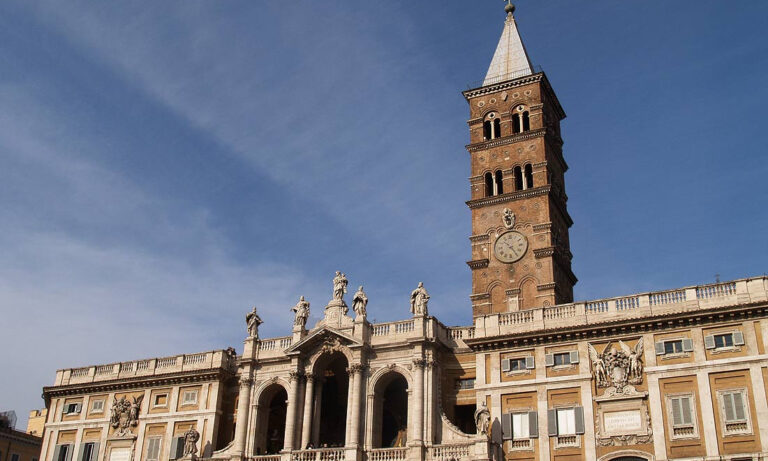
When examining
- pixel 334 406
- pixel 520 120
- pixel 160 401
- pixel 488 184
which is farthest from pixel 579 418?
pixel 160 401

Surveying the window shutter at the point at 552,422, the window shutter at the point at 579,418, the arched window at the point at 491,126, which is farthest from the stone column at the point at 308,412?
the arched window at the point at 491,126

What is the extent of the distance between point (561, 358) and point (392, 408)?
13.2 meters

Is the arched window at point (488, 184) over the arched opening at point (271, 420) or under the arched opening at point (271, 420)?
over

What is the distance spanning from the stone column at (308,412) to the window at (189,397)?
31.6ft

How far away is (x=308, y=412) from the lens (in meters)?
52.4

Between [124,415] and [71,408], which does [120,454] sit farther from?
[71,408]

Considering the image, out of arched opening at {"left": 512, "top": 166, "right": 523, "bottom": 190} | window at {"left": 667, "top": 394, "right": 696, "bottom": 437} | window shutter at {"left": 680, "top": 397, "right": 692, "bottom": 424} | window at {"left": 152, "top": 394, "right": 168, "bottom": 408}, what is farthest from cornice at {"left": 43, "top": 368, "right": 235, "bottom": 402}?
window shutter at {"left": 680, "top": 397, "right": 692, "bottom": 424}

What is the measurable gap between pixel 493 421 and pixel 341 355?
11594 millimetres

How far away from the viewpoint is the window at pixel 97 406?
61156 millimetres

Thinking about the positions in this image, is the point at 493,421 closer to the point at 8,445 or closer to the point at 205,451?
the point at 205,451

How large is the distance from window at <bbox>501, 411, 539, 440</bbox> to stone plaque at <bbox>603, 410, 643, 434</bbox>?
397 cm

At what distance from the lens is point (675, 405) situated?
143ft

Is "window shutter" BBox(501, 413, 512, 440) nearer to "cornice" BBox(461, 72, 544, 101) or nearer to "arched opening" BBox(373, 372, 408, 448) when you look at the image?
"arched opening" BBox(373, 372, 408, 448)

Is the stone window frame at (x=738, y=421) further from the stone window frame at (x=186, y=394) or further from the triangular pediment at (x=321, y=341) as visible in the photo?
the stone window frame at (x=186, y=394)
